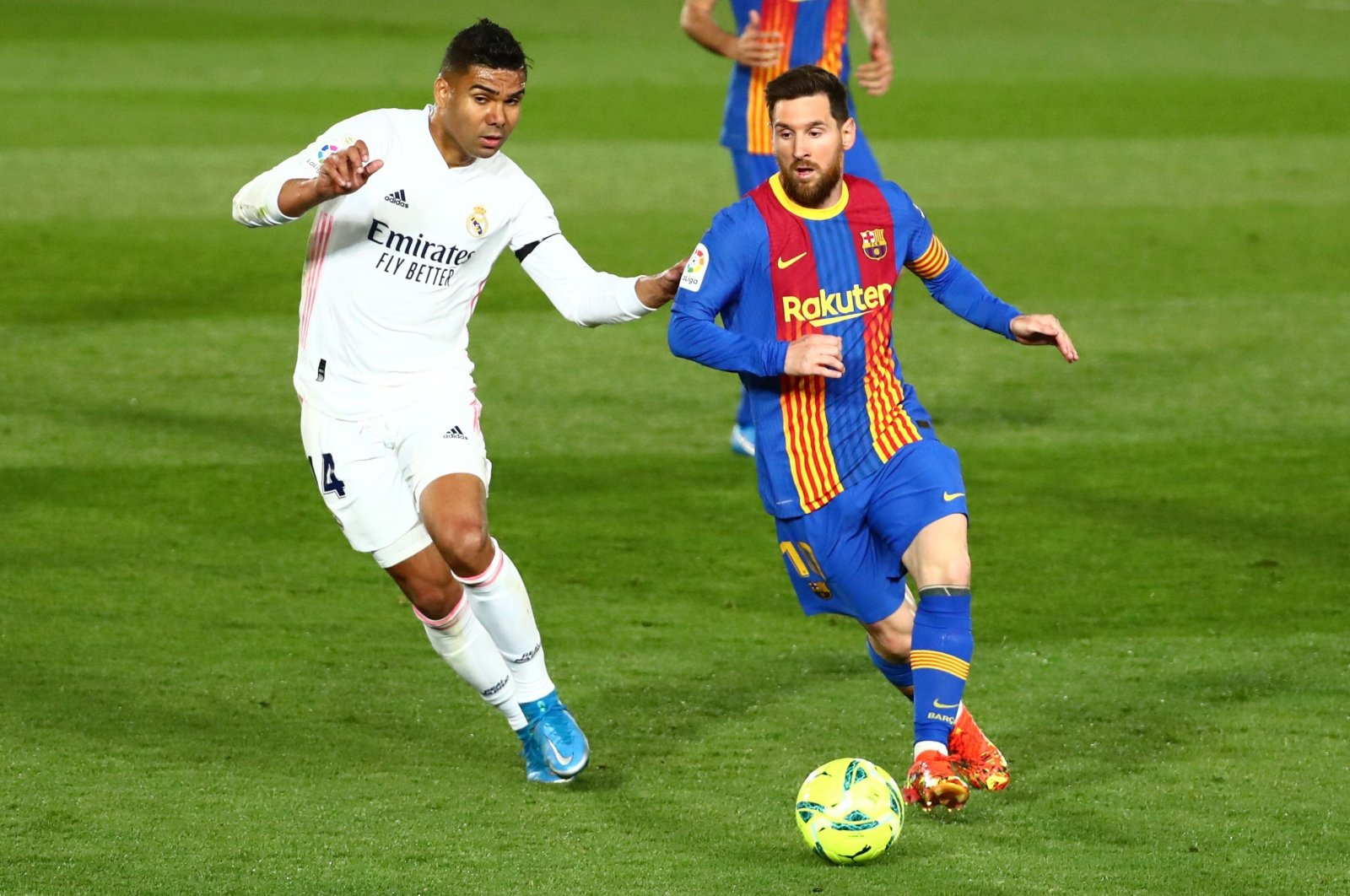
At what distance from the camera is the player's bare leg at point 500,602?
534 centimetres

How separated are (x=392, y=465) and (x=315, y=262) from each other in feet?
1.93

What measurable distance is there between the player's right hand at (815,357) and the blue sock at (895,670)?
33.1 inches

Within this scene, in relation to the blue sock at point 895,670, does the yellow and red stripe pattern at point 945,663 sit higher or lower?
higher

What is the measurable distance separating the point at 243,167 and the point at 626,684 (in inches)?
423

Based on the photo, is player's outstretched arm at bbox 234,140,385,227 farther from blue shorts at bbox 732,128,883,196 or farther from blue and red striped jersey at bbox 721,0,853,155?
blue and red striped jersey at bbox 721,0,853,155

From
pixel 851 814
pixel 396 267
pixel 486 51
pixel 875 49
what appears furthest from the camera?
pixel 875 49

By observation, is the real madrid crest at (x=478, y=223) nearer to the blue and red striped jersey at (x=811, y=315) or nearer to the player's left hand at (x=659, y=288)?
the player's left hand at (x=659, y=288)

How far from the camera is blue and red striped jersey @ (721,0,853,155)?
891 cm

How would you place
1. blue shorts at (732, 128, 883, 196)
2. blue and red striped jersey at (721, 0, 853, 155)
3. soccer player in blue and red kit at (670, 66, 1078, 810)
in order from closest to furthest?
1. soccer player in blue and red kit at (670, 66, 1078, 810)
2. blue shorts at (732, 128, 883, 196)
3. blue and red striped jersey at (721, 0, 853, 155)

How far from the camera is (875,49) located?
911 cm

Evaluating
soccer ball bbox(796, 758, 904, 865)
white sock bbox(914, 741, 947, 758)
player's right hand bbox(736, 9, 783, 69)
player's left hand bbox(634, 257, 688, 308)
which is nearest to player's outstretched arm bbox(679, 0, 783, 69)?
player's right hand bbox(736, 9, 783, 69)

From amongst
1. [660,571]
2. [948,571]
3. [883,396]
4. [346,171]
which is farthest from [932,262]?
[660,571]

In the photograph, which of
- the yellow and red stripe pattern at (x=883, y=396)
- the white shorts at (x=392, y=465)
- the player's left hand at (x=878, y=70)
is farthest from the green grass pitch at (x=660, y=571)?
the player's left hand at (x=878, y=70)

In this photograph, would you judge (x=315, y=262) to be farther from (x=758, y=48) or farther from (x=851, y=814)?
(x=758, y=48)
